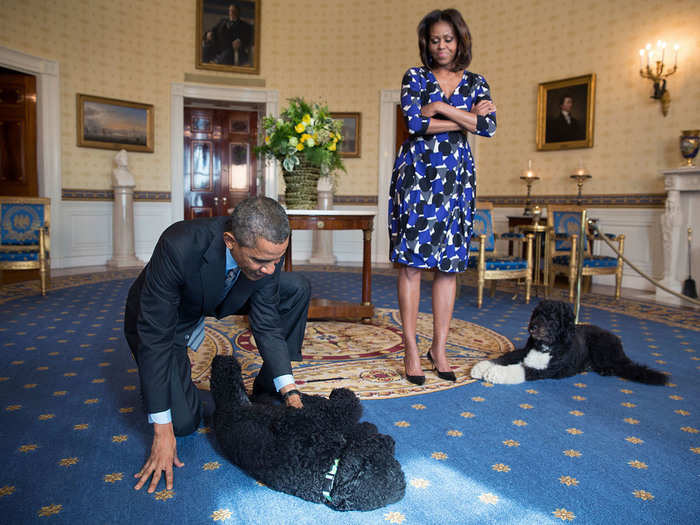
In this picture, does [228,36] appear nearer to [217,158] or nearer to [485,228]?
[217,158]

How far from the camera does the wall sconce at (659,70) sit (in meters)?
6.27

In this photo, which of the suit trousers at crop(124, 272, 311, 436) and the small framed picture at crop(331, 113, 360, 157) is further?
the small framed picture at crop(331, 113, 360, 157)

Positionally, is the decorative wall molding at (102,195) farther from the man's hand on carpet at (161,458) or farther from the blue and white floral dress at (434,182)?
the man's hand on carpet at (161,458)

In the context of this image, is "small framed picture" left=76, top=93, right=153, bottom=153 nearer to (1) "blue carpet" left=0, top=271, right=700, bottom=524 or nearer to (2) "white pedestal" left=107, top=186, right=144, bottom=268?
(2) "white pedestal" left=107, top=186, right=144, bottom=268

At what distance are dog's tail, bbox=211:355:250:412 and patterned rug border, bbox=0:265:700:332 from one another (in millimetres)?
3885

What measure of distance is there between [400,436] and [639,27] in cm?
690

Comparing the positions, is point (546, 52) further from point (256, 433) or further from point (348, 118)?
point (256, 433)

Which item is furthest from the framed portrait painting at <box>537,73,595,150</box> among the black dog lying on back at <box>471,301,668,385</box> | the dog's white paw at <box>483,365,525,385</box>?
the dog's white paw at <box>483,365,525,385</box>

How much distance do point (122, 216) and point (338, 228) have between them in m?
5.52

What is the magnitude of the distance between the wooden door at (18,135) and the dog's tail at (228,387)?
24.3ft

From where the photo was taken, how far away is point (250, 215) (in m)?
1.50

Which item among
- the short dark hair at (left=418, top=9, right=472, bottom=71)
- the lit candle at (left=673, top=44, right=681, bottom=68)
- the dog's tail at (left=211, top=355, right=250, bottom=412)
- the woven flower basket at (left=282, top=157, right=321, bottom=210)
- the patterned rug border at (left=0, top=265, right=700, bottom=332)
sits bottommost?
the patterned rug border at (left=0, top=265, right=700, bottom=332)

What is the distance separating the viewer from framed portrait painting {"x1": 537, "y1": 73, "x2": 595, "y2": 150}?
721 centimetres

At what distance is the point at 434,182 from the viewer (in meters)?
2.60
